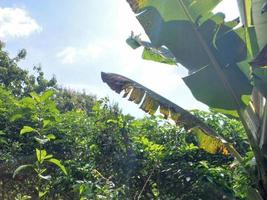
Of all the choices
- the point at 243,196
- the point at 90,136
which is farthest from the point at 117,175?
the point at 243,196

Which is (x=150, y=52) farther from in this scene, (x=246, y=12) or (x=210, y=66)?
(x=246, y=12)

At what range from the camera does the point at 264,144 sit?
3.94m

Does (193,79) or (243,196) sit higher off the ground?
(193,79)

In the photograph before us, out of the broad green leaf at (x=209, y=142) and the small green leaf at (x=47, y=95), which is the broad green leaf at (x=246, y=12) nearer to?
the broad green leaf at (x=209, y=142)

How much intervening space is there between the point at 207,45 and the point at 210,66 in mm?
223

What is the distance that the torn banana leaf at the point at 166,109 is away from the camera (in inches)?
163

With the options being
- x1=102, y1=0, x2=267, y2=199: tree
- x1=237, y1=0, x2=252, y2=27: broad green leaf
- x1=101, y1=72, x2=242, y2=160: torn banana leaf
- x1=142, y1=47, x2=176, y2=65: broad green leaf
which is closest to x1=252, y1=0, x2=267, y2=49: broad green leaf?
x1=102, y1=0, x2=267, y2=199: tree

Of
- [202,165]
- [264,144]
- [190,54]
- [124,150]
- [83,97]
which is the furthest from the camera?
[83,97]

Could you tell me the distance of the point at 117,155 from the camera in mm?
5074

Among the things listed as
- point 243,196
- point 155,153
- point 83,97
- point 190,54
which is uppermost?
point 190,54

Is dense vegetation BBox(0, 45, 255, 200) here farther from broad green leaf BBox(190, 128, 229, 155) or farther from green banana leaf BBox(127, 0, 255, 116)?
green banana leaf BBox(127, 0, 255, 116)

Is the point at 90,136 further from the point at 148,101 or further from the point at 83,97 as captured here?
the point at 83,97

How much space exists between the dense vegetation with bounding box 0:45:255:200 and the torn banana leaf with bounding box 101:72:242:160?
0.97 ft

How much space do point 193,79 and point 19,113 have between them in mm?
2240
